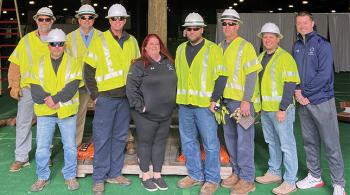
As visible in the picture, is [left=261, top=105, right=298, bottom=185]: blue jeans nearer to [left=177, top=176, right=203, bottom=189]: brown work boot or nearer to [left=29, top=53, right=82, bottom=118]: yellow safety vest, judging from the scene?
[left=177, top=176, right=203, bottom=189]: brown work boot

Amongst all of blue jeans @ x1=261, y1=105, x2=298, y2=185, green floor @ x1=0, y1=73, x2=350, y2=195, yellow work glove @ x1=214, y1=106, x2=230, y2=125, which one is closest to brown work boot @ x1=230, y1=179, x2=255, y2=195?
green floor @ x1=0, y1=73, x2=350, y2=195

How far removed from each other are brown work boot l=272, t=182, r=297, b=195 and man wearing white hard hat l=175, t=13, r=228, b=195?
2.18 ft

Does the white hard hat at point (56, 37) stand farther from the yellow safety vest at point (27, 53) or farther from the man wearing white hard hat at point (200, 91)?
the man wearing white hard hat at point (200, 91)

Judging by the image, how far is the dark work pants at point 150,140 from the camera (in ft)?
14.7

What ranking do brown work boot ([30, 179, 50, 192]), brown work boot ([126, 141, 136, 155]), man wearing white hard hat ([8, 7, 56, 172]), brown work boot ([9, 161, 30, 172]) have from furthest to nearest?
brown work boot ([126, 141, 136, 155]) → brown work boot ([9, 161, 30, 172]) → man wearing white hard hat ([8, 7, 56, 172]) → brown work boot ([30, 179, 50, 192])

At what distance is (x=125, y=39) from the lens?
454 centimetres

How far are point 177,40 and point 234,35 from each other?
2199 cm

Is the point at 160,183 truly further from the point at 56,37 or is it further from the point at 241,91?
the point at 56,37

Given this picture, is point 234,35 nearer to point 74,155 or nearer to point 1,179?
point 74,155

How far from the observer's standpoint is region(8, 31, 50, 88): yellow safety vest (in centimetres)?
504

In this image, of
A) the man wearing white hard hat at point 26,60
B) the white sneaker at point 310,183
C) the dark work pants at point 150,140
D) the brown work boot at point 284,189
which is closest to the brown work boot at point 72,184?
the dark work pants at point 150,140

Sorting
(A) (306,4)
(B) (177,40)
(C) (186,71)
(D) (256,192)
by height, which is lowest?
(D) (256,192)

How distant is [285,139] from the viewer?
4461 millimetres

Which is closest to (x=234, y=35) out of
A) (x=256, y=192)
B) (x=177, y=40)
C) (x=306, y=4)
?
(x=256, y=192)
